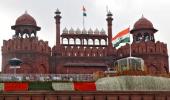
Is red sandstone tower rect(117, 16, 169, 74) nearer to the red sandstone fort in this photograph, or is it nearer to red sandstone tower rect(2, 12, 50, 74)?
the red sandstone fort

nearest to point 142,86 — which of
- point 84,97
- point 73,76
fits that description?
point 84,97

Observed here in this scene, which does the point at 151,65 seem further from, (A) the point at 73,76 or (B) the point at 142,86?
(B) the point at 142,86

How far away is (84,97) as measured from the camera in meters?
38.8

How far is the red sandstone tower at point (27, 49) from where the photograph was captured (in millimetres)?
56562

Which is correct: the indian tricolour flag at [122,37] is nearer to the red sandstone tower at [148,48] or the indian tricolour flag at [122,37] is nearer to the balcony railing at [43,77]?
the balcony railing at [43,77]

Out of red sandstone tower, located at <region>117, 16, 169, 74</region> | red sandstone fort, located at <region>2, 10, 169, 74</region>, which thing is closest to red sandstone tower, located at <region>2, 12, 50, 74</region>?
red sandstone fort, located at <region>2, 10, 169, 74</region>

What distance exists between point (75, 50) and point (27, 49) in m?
6.89

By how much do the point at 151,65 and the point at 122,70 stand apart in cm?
1853

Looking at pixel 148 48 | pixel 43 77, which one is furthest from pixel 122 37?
pixel 148 48

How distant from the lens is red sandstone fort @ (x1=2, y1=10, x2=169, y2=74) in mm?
57094

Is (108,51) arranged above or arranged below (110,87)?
above

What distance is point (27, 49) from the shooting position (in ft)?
187

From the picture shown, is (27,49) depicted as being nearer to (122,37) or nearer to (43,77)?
(43,77)

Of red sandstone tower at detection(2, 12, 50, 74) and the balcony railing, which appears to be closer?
the balcony railing
